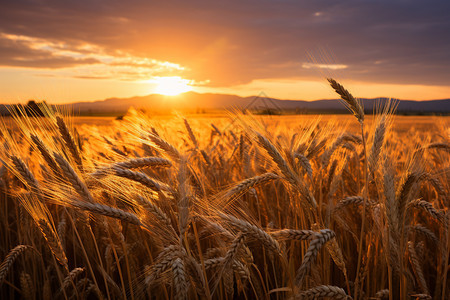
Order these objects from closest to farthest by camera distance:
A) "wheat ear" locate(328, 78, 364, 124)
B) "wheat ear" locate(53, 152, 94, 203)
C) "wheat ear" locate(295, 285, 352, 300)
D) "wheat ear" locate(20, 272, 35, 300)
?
"wheat ear" locate(295, 285, 352, 300) < "wheat ear" locate(53, 152, 94, 203) < "wheat ear" locate(328, 78, 364, 124) < "wheat ear" locate(20, 272, 35, 300)

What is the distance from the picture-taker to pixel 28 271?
112 inches

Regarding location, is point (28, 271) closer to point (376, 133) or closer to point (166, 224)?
point (166, 224)

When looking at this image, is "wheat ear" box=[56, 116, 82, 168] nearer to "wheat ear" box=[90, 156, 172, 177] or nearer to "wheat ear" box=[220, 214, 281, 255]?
"wheat ear" box=[90, 156, 172, 177]

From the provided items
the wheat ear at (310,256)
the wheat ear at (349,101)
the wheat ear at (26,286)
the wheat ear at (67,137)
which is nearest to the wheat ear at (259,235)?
the wheat ear at (310,256)

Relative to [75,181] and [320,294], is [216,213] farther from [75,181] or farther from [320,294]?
[75,181]

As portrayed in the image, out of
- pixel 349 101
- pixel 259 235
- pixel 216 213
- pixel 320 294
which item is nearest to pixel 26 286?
pixel 216 213

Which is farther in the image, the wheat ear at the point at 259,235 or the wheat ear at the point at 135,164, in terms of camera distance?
the wheat ear at the point at 135,164

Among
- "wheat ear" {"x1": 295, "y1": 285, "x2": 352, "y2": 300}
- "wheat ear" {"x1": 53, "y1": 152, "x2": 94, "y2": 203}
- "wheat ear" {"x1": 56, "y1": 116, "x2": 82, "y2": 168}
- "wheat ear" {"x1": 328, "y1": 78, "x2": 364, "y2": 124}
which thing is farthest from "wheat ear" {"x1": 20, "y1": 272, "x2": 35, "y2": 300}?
"wheat ear" {"x1": 328, "y1": 78, "x2": 364, "y2": 124}

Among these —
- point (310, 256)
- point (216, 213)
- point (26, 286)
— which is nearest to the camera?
point (310, 256)

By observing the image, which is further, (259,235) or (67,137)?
(67,137)

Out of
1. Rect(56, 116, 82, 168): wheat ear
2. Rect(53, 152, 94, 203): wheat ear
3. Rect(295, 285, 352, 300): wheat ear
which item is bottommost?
Rect(295, 285, 352, 300): wheat ear

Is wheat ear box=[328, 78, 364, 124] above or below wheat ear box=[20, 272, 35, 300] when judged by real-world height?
above

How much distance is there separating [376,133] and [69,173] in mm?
1568

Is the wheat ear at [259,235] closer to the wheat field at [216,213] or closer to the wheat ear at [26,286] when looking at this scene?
the wheat field at [216,213]
